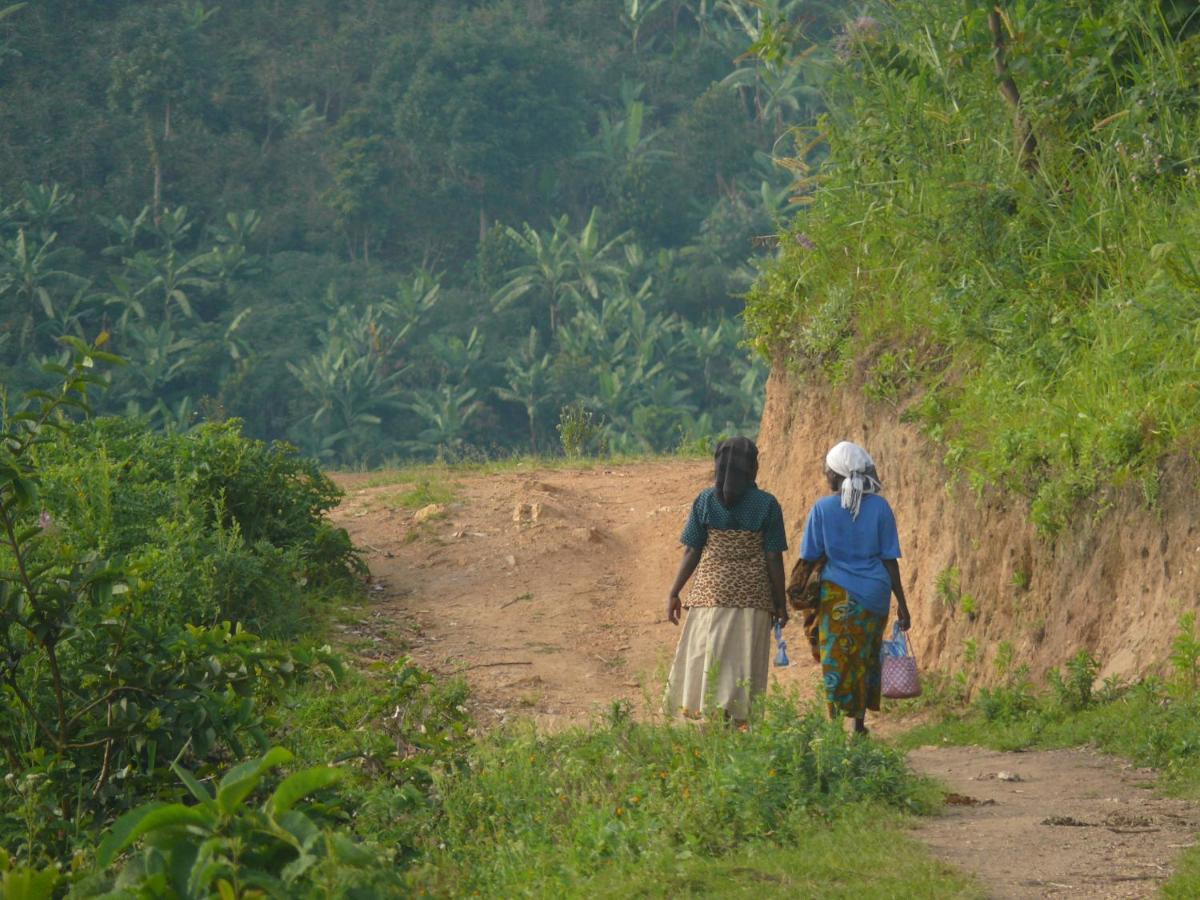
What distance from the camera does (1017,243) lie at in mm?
9961

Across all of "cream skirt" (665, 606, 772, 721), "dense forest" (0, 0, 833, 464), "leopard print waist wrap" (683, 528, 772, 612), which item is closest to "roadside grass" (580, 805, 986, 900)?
"cream skirt" (665, 606, 772, 721)

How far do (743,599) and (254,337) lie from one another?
32.0 meters

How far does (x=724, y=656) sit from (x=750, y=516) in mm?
657

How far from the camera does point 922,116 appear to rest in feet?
36.7

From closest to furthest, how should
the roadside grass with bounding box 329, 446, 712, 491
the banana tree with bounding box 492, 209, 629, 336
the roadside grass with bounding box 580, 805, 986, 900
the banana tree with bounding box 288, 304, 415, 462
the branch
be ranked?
the roadside grass with bounding box 580, 805, 986, 900
the branch
the roadside grass with bounding box 329, 446, 712, 491
the banana tree with bounding box 288, 304, 415, 462
the banana tree with bounding box 492, 209, 629, 336

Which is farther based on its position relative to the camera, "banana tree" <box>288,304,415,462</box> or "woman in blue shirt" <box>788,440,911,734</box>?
"banana tree" <box>288,304,415,462</box>

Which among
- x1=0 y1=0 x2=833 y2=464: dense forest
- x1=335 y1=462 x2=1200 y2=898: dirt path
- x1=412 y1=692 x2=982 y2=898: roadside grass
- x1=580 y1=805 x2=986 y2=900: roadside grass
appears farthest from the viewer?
x1=0 y1=0 x2=833 y2=464: dense forest

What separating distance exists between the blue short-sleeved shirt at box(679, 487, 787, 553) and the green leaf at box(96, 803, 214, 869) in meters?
3.67

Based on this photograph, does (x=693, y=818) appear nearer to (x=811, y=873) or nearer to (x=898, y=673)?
(x=811, y=873)

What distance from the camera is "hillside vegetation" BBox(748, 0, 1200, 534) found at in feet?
27.6

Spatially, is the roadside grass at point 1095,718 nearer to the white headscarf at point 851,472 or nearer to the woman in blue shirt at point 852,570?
the woman in blue shirt at point 852,570

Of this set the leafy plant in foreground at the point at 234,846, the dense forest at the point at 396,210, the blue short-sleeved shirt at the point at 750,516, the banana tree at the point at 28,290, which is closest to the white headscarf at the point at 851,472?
the blue short-sleeved shirt at the point at 750,516

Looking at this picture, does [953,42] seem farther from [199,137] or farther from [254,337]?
[199,137]

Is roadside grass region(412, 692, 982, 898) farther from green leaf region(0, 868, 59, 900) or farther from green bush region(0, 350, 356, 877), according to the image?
green leaf region(0, 868, 59, 900)
